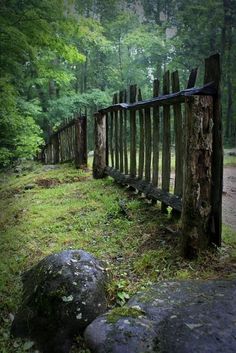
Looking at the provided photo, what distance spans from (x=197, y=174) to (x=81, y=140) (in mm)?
8325

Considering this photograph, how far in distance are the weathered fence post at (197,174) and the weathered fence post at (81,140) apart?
8.11 metres

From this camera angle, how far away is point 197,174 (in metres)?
4.07

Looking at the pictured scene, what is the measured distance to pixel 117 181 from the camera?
324 inches

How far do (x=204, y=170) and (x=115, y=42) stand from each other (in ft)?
106

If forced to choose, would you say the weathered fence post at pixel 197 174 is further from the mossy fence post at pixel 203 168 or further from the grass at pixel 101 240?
the grass at pixel 101 240

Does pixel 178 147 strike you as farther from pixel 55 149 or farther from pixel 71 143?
pixel 55 149

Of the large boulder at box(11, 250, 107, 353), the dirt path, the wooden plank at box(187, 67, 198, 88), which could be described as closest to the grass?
the large boulder at box(11, 250, 107, 353)

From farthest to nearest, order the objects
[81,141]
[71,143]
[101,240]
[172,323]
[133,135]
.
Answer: [71,143], [81,141], [133,135], [101,240], [172,323]

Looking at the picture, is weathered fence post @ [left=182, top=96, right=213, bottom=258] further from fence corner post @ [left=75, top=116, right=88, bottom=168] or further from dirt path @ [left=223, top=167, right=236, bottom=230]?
fence corner post @ [left=75, top=116, right=88, bottom=168]

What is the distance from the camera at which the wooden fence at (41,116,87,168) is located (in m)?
12.0

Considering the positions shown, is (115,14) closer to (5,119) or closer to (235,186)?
(5,119)

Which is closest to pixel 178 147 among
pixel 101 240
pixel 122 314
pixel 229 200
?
pixel 101 240

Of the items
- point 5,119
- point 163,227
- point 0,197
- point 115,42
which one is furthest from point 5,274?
point 115,42

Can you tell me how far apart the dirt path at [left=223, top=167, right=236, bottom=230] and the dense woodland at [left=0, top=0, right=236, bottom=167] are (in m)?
5.01
